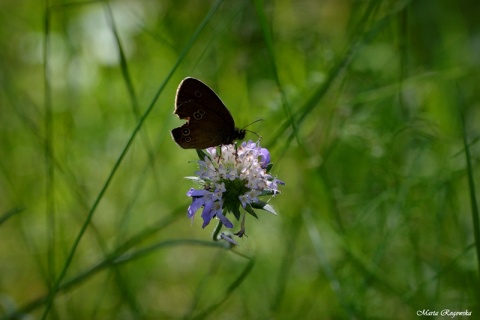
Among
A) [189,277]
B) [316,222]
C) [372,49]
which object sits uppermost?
[372,49]

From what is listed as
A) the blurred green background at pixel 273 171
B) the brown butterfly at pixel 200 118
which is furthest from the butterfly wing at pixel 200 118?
the blurred green background at pixel 273 171

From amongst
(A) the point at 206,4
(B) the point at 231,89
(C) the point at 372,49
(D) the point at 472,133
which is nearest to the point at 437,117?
(D) the point at 472,133

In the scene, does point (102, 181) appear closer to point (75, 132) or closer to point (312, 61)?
point (75, 132)

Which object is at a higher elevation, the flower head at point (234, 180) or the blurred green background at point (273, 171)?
the blurred green background at point (273, 171)

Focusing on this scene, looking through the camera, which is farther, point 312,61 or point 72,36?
point 72,36

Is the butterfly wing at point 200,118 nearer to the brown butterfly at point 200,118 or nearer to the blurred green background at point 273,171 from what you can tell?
the brown butterfly at point 200,118

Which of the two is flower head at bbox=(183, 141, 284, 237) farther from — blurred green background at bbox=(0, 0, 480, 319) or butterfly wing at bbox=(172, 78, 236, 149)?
blurred green background at bbox=(0, 0, 480, 319)

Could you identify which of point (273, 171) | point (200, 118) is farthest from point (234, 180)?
point (273, 171)
